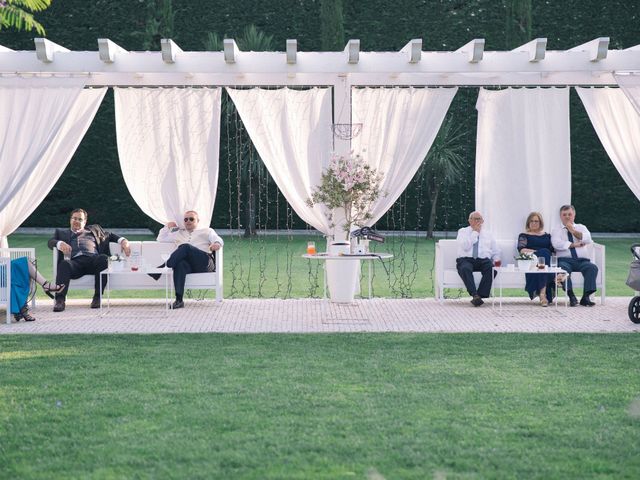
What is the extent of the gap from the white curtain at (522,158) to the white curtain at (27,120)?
12.9ft

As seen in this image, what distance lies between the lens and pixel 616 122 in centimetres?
952

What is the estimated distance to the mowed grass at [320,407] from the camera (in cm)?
384

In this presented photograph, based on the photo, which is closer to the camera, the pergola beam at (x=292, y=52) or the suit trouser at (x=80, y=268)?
the suit trouser at (x=80, y=268)

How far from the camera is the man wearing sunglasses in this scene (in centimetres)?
860

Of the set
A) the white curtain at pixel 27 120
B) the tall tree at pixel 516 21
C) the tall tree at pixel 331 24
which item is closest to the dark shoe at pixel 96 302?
the white curtain at pixel 27 120

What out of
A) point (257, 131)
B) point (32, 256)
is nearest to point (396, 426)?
point (32, 256)

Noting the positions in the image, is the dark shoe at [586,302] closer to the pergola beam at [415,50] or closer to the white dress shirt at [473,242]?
the white dress shirt at [473,242]

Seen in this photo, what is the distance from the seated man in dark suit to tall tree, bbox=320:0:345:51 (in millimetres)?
10788

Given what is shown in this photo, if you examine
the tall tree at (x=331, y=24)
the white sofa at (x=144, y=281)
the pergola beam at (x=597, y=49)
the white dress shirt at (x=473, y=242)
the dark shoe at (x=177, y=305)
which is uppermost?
the tall tree at (x=331, y=24)

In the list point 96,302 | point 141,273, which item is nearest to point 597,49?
point 141,273

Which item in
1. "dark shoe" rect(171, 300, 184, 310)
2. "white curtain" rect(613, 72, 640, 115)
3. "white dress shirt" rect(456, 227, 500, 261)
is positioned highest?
"white curtain" rect(613, 72, 640, 115)

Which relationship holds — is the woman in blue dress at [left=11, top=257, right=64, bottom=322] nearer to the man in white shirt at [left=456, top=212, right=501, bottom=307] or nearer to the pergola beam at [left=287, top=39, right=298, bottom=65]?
the pergola beam at [left=287, top=39, right=298, bottom=65]

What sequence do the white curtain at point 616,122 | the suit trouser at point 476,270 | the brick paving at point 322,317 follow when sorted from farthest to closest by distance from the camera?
the white curtain at point 616,122
the suit trouser at point 476,270
the brick paving at point 322,317

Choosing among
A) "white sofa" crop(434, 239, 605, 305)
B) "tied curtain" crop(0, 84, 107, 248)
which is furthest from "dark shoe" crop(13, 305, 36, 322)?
"white sofa" crop(434, 239, 605, 305)
